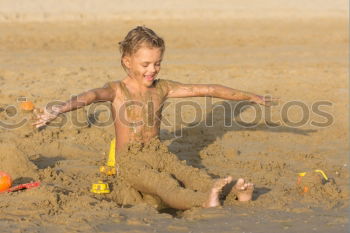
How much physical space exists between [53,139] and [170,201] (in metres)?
2.10

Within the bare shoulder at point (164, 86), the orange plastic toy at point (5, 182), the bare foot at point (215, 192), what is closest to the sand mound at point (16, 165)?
the orange plastic toy at point (5, 182)

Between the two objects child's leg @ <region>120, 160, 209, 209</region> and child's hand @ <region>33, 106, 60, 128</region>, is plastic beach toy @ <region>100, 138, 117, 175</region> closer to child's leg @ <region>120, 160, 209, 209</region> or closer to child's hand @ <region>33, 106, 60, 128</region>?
child's leg @ <region>120, 160, 209, 209</region>

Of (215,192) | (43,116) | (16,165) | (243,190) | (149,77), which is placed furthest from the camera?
(149,77)

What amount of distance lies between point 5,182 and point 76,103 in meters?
0.79

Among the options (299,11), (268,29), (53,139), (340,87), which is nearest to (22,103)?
(53,139)

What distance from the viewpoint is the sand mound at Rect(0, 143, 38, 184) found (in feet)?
17.3

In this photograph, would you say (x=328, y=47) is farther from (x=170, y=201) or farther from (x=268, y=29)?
(x=170, y=201)

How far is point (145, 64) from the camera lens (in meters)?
5.36

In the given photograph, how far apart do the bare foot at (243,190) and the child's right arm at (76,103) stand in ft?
4.08

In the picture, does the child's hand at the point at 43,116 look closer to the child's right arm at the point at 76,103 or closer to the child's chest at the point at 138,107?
the child's right arm at the point at 76,103

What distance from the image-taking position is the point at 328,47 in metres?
14.1

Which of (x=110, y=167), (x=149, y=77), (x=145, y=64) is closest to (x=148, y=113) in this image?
(x=149, y=77)

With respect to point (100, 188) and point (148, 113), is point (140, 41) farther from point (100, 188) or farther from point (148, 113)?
point (100, 188)

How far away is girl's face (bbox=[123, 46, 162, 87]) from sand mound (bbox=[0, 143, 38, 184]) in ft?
3.63
